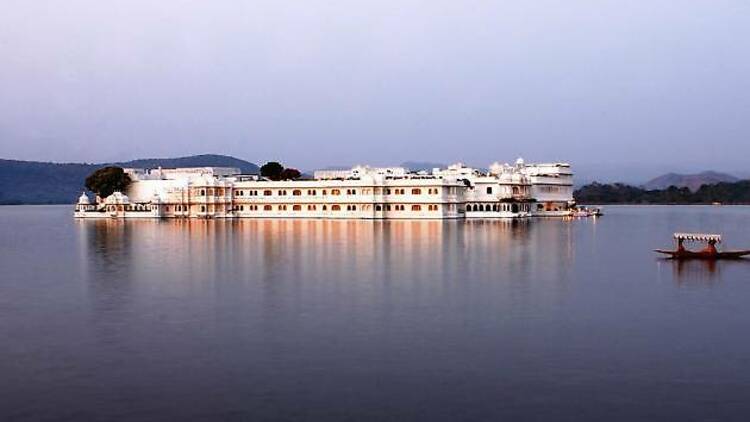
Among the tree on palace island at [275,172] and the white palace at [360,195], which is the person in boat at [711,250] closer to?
the white palace at [360,195]

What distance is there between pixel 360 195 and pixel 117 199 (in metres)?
21.0

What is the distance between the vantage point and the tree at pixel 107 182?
3086 inches

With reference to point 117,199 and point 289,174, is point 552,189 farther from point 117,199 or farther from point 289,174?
point 117,199

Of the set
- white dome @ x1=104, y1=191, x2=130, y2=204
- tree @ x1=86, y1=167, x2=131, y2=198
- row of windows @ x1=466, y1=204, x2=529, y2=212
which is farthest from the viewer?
tree @ x1=86, y1=167, x2=131, y2=198

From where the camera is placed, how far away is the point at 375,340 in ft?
49.5

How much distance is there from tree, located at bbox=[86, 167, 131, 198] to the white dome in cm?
331

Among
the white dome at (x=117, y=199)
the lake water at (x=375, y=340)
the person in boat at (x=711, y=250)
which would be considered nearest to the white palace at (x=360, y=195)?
the white dome at (x=117, y=199)

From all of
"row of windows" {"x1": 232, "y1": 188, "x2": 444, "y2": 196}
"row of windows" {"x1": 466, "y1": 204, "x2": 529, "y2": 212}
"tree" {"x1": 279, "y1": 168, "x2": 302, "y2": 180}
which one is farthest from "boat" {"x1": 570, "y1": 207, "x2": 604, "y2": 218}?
"tree" {"x1": 279, "y1": 168, "x2": 302, "y2": 180}

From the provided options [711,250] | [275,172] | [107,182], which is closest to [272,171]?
[275,172]

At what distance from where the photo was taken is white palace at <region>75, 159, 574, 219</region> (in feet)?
220

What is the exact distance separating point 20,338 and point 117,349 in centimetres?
217

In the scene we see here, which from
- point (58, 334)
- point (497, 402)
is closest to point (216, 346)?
point (58, 334)

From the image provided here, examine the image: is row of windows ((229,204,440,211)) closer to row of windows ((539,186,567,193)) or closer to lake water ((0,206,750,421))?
row of windows ((539,186,567,193))

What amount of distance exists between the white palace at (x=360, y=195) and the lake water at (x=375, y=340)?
37.4m
